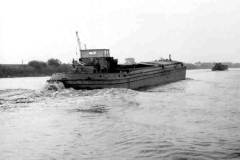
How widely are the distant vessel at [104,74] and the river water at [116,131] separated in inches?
267

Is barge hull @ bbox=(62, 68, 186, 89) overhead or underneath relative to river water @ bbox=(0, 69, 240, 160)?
overhead

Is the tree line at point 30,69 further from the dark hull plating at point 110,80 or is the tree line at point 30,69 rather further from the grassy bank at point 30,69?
the dark hull plating at point 110,80

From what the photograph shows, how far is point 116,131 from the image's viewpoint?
39.8 ft

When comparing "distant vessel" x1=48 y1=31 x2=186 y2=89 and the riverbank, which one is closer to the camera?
"distant vessel" x1=48 y1=31 x2=186 y2=89

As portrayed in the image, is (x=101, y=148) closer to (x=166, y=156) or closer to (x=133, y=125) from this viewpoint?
(x=166, y=156)

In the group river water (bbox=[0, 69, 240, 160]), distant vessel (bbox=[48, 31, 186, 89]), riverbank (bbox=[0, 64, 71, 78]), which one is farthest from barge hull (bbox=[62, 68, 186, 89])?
riverbank (bbox=[0, 64, 71, 78])

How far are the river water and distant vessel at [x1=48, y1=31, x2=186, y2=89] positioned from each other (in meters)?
6.78

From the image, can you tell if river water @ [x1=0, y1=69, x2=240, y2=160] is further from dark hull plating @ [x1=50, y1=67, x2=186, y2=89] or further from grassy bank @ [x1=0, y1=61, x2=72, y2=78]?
grassy bank @ [x1=0, y1=61, x2=72, y2=78]

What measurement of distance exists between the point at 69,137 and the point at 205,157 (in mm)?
4814

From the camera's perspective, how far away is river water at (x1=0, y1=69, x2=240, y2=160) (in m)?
9.15

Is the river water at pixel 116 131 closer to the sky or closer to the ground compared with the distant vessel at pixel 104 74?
closer to the ground

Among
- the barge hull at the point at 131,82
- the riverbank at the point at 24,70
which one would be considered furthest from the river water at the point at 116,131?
the riverbank at the point at 24,70

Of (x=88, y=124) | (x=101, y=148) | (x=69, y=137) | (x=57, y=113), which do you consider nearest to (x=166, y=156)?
(x=101, y=148)

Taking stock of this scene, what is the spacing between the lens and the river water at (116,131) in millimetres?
9148
